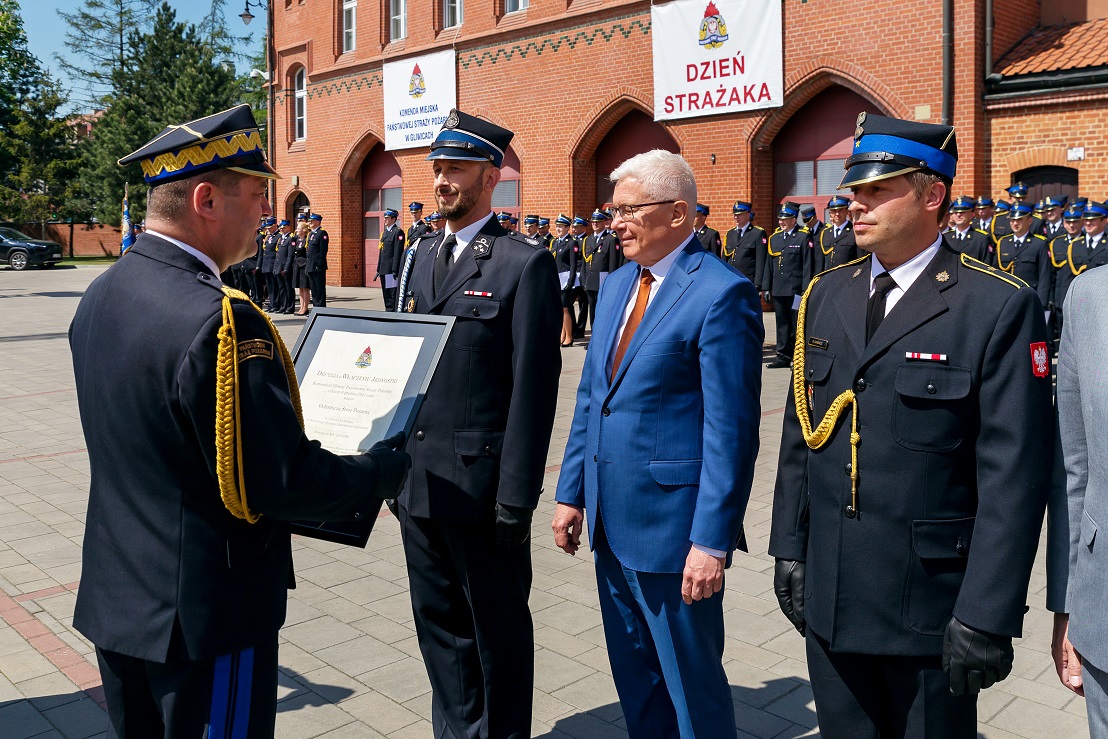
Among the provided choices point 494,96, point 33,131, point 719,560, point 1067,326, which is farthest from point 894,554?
point 33,131

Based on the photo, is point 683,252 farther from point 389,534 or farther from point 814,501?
point 389,534

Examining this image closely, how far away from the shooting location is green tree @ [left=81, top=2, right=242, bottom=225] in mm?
47625

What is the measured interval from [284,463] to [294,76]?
101 ft

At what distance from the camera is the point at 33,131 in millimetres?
51656

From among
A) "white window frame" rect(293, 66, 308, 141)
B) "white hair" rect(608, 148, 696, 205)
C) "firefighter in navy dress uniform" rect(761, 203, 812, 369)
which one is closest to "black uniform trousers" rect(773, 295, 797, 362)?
"firefighter in navy dress uniform" rect(761, 203, 812, 369)

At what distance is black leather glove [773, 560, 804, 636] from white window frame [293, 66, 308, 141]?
2984 centimetres

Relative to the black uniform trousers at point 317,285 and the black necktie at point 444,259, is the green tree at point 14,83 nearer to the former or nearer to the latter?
the black uniform trousers at point 317,285

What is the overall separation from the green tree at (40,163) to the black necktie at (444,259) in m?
54.6

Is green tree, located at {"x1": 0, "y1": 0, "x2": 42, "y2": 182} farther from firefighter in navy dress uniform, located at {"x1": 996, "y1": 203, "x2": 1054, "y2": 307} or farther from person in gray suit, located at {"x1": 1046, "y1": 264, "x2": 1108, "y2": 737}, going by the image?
person in gray suit, located at {"x1": 1046, "y1": 264, "x2": 1108, "y2": 737}

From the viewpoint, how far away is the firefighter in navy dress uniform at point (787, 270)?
13.9 metres

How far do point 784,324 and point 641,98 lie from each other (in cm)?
771

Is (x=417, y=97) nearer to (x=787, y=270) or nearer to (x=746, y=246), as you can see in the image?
(x=746, y=246)

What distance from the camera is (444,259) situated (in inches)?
144

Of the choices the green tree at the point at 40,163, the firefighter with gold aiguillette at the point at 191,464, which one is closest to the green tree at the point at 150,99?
the green tree at the point at 40,163
